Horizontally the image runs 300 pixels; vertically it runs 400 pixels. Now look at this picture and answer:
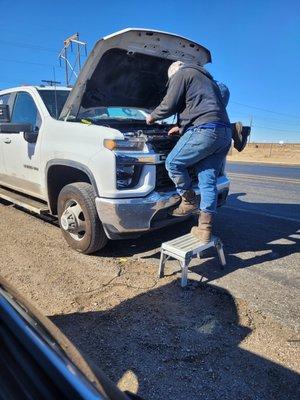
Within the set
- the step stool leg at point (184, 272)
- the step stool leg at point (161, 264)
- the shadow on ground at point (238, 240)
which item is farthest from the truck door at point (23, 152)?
the step stool leg at point (184, 272)

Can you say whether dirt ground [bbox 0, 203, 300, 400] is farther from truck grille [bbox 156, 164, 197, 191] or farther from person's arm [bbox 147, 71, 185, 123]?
person's arm [bbox 147, 71, 185, 123]

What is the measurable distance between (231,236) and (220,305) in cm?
220

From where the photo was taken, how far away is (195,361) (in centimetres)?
272

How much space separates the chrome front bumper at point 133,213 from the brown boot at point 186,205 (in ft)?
0.32

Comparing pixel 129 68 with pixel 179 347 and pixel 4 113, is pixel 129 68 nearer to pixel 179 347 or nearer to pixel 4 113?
pixel 4 113

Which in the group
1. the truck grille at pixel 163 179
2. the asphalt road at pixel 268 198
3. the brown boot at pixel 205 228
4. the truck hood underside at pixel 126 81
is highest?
the truck hood underside at pixel 126 81

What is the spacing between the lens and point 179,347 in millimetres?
2879

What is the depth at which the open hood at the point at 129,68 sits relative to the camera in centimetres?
453

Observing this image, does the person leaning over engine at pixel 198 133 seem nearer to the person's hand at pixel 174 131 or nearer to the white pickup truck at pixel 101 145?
the person's hand at pixel 174 131

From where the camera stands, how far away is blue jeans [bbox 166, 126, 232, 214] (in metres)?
4.10

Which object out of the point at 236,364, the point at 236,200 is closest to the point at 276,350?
the point at 236,364

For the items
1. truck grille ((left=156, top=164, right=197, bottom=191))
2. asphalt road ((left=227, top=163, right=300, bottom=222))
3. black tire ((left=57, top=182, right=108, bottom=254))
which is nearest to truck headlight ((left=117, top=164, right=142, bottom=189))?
truck grille ((left=156, top=164, right=197, bottom=191))

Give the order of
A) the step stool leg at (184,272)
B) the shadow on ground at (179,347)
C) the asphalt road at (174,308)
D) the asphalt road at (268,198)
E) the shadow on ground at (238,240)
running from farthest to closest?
the asphalt road at (268,198) → the shadow on ground at (238,240) → the step stool leg at (184,272) → the asphalt road at (174,308) → the shadow on ground at (179,347)

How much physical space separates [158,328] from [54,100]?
12.1 feet
